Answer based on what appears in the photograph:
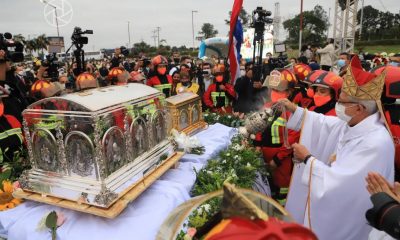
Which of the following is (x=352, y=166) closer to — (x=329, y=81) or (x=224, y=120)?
(x=329, y=81)

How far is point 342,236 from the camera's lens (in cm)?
215

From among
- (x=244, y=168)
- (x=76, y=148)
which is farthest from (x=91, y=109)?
(x=244, y=168)

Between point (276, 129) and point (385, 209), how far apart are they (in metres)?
2.02

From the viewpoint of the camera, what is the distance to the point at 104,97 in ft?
7.17

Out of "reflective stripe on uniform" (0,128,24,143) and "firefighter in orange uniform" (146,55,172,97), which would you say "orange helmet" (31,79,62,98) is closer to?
"reflective stripe on uniform" (0,128,24,143)

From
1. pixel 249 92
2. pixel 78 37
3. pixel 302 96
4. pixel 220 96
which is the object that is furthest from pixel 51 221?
pixel 249 92

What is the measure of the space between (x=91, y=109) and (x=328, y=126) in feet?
6.81

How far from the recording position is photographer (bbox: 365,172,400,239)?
49.5 inches

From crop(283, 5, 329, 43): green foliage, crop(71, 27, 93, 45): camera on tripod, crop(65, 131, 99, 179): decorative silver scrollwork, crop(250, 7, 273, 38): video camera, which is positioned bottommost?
crop(65, 131, 99, 179): decorative silver scrollwork

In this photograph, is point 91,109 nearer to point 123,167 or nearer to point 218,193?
point 123,167

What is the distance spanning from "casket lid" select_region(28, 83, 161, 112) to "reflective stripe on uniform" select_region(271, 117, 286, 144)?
1.39m

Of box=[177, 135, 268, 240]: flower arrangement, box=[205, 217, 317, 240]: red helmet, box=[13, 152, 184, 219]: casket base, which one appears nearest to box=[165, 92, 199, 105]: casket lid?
box=[177, 135, 268, 240]: flower arrangement

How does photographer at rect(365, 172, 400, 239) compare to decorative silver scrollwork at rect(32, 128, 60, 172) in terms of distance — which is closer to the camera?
photographer at rect(365, 172, 400, 239)

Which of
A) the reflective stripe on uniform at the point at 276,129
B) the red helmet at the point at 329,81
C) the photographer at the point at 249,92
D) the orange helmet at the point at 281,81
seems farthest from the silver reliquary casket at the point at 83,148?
the photographer at the point at 249,92
